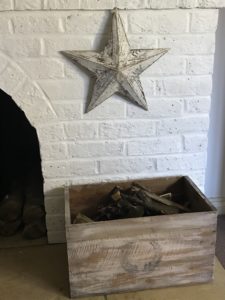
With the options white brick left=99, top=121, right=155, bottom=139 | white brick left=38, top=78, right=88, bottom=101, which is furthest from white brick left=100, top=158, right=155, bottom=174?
white brick left=38, top=78, right=88, bottom=101

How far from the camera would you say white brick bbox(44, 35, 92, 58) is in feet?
5.31

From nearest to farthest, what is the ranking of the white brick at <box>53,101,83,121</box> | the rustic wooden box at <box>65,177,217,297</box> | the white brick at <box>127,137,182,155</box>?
the rustic wooden box at <box>65,177,217,297</box>, the white brick at <box>53,101,83,121</box>, the white brick at <box>127,137,182,155</box>

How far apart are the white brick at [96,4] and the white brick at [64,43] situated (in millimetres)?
117

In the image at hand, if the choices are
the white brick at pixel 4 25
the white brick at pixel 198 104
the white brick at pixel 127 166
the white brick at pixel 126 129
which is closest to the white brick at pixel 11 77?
the white brick at pixel 4 25

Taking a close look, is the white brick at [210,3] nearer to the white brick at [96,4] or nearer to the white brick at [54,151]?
the white brick at [96,4]

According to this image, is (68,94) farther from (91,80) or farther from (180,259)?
(180,259)

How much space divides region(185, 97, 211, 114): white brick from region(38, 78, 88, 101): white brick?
0.45 metres

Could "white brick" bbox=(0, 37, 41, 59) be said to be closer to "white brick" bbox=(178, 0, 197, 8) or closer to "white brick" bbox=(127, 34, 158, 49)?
"white brick" bbox=(127, 34, 158, 49)

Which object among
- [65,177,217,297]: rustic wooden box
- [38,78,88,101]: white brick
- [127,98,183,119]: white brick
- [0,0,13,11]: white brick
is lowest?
[65,177,217,297]: rustic wooden box

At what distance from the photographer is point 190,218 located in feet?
5.03

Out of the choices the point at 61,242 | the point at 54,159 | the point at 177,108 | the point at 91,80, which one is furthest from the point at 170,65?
the point at 61,242

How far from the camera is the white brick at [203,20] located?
65.3 inches

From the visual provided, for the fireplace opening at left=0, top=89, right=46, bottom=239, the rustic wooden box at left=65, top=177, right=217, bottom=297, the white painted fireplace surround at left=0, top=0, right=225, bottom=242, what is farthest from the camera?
the fireplace opening at left=0, top=89, right=46, bottom=239

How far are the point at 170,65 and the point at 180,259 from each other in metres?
0.77
